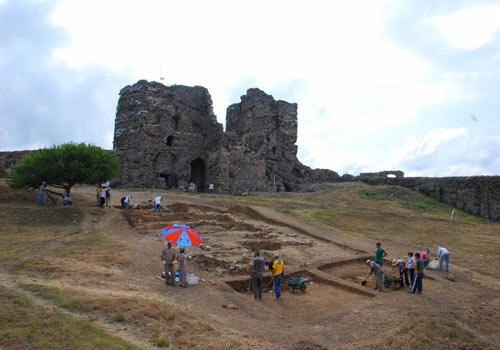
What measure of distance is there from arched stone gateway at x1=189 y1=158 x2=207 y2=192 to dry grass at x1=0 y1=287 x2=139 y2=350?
35.7 meters

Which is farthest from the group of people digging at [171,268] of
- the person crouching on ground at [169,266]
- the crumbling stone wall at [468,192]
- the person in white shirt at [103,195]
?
the crumbling stone wall at [468,192]

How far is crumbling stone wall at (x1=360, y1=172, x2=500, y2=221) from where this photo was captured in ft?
139

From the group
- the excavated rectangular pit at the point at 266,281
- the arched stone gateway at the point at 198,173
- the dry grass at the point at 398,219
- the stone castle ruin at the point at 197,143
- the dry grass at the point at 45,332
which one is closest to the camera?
the dry grass at the point at 45,332

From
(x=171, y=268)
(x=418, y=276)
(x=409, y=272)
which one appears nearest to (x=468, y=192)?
(x=409, y=272)

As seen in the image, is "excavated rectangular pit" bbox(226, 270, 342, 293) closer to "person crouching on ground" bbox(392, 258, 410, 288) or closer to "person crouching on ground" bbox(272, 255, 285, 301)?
"person crouching on ground" bbox(272, 255, 285, 301)

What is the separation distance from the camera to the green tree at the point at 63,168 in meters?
28.0

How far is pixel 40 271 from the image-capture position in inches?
584

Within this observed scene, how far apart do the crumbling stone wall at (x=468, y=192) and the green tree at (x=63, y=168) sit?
31523 millimetres

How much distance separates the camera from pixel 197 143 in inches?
1815

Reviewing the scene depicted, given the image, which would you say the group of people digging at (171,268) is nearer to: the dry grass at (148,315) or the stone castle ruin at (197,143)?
the dry grass at (148,315)

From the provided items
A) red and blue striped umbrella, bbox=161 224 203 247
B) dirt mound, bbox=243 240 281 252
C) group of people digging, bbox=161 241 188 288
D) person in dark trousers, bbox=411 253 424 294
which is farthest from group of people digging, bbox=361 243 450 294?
group of people digging, bbox=161 241 188 288

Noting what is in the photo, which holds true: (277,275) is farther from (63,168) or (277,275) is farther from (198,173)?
(198,173)

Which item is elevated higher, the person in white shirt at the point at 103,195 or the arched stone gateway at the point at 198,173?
the arched stone gateway at the point at 198,173

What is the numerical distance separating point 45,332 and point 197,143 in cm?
3700
